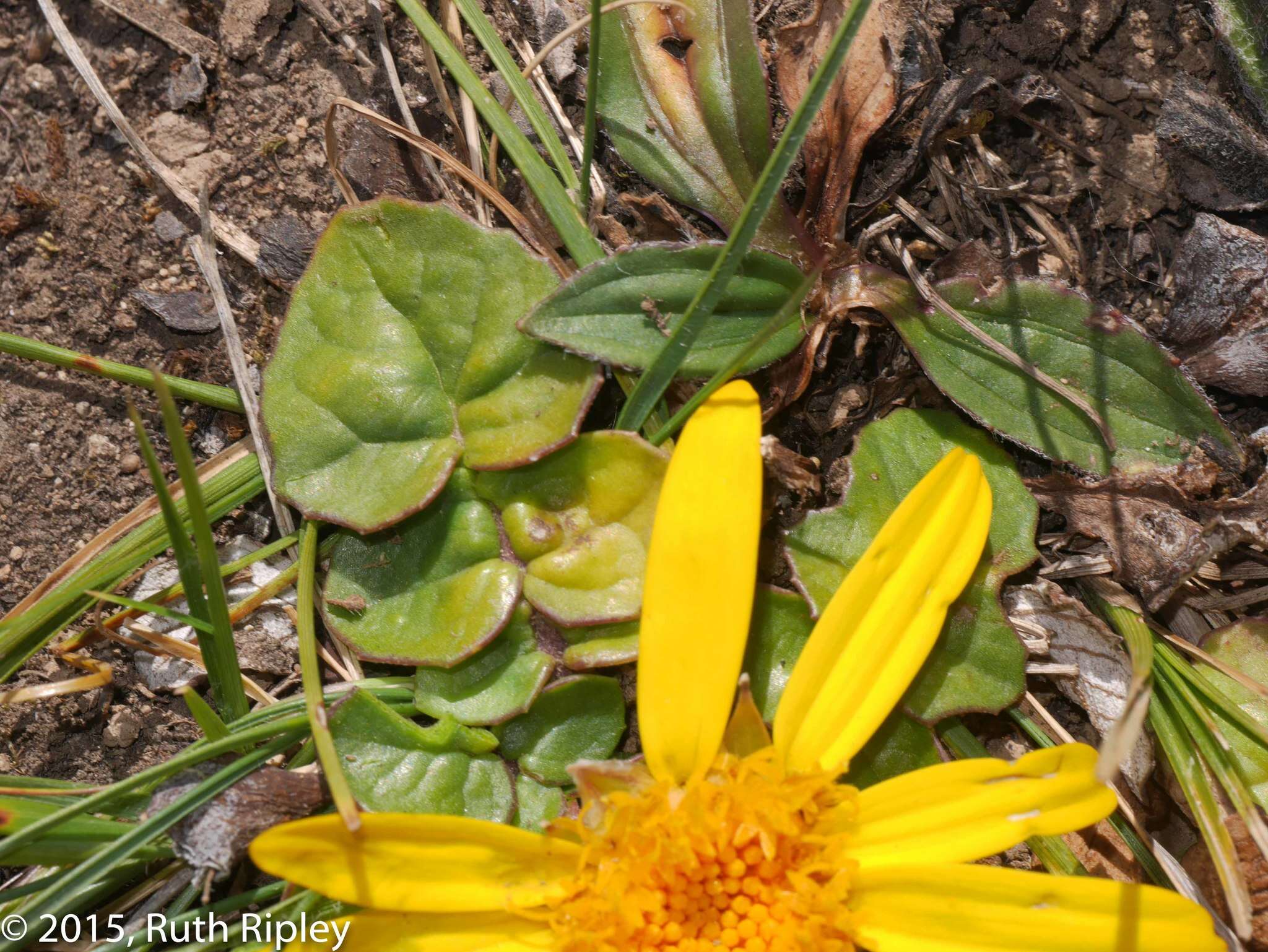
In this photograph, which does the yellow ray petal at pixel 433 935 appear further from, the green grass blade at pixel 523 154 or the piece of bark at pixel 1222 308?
the piece of bark at pixel 1222 308

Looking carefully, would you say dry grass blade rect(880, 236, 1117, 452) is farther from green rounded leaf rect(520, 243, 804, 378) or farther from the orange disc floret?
the orange disc floret

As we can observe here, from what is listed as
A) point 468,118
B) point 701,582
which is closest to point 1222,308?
A: point 701,582

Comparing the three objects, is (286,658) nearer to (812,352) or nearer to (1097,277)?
(812,352)

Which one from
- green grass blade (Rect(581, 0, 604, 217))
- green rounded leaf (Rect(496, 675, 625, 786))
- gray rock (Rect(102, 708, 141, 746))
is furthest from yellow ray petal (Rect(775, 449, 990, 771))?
gray rock (Rect(102, 708, 141, 746))

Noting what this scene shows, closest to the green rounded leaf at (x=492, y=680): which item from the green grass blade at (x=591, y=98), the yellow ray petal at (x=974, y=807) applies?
the yellow ray petal at (x=974, y=807)

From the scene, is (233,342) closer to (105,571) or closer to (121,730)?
(105,571)
